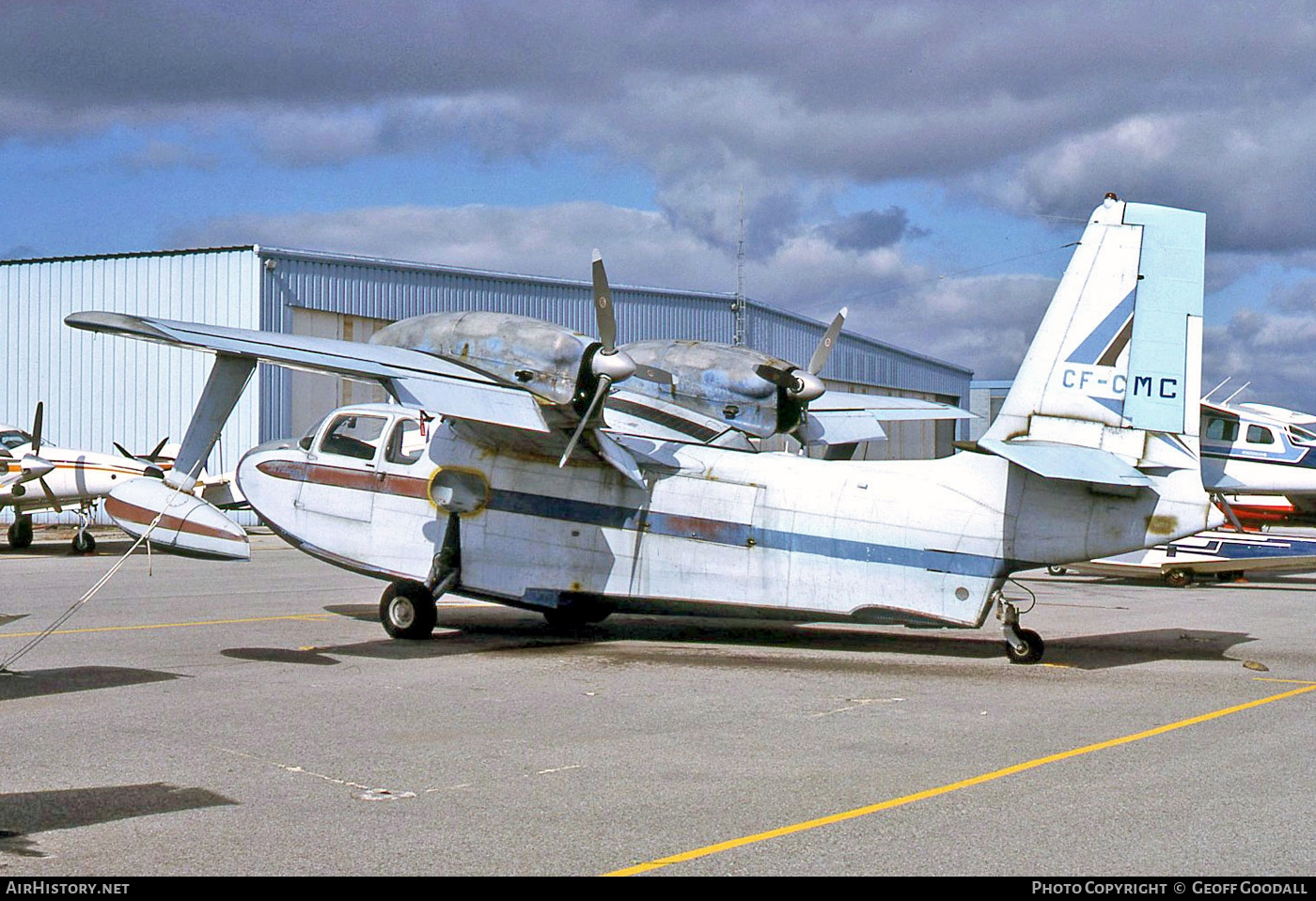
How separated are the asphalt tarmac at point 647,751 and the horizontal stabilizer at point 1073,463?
1.99m

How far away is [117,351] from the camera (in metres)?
40.0

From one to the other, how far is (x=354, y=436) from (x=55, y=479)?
1769 cm

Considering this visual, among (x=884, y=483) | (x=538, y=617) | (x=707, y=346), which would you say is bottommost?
(x=538, y=617)

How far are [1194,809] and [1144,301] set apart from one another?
737 centimetres

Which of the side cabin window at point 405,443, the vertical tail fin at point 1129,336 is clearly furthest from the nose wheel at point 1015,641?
the side cabin window at point 405,443

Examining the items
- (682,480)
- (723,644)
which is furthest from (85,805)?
(723,644)

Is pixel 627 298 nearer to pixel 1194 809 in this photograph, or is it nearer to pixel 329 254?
pixel 329 254

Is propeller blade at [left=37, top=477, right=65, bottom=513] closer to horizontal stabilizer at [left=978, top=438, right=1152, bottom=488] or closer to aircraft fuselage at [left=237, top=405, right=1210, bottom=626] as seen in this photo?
aircraft fuselage at [left=237, top=405, right=1210, bottom=626]

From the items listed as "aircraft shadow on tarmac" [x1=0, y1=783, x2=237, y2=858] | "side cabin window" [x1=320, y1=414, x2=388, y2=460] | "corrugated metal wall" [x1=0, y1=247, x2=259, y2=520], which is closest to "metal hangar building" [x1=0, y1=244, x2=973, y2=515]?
"corrugated metal wall" [x1=0, y1=247, x2=259, y2=520]

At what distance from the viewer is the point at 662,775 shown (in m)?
8.21

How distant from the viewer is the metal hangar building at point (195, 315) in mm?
37688

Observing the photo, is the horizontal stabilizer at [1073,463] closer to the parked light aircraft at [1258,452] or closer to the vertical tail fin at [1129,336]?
the vertical tail fin at [1129,336]

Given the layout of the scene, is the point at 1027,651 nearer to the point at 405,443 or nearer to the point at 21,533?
the point at 405,443

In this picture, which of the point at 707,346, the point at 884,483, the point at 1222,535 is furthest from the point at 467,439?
the point at 1222,535
